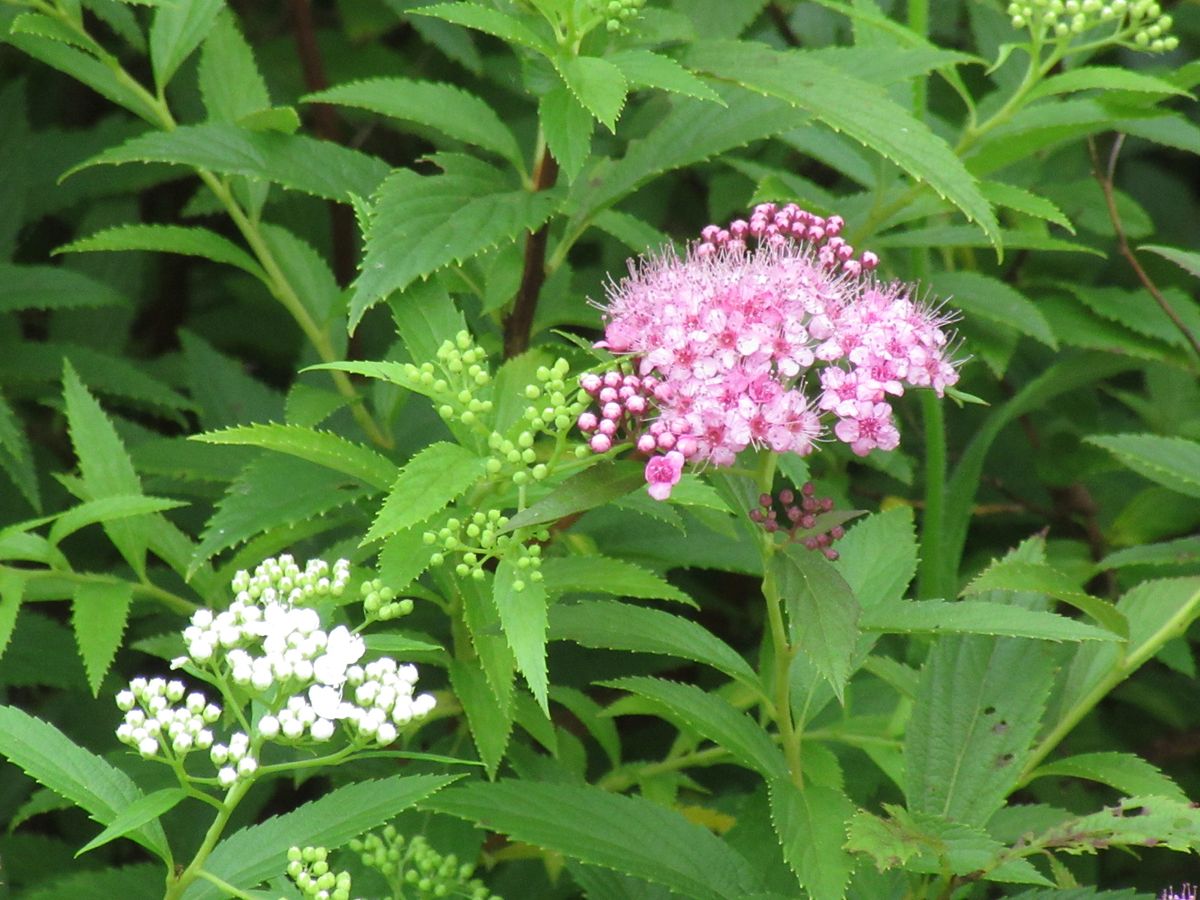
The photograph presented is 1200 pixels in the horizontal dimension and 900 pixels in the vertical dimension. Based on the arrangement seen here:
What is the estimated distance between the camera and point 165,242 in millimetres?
2002

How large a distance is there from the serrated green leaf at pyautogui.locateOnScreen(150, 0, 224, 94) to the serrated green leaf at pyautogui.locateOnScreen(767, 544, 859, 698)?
3.88 ft

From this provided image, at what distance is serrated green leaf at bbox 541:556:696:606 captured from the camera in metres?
1.62

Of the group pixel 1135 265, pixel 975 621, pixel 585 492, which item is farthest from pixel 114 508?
pixel 1135 265

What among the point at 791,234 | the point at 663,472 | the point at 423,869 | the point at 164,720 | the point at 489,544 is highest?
the point at 791,234

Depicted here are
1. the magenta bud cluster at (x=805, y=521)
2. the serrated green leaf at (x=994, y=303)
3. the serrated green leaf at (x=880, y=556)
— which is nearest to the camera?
the magenta bud cluster at (x=805, y=521)

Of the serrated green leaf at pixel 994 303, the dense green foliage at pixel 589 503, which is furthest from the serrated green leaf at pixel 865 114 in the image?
the serrated green leaf at pixel 994 303

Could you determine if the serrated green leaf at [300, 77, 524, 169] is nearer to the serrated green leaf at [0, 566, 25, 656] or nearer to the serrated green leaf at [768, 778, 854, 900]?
the serrated green leaf at [0, 566, 25, 656]

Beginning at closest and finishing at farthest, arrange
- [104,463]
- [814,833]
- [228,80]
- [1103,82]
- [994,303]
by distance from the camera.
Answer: [814,833]
[104,463]
[1103,82]
[228,80]
[994,303]

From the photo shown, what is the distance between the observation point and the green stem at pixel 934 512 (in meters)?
2.18

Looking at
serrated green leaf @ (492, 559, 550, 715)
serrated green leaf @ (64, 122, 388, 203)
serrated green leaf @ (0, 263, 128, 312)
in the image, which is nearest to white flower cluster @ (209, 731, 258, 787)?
serrated green leaf @ (492, 559, 550, 715)

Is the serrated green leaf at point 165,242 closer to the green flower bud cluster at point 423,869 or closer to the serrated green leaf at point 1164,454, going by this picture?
the green flower bud cluster at point 423,869

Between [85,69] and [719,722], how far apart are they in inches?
50.2

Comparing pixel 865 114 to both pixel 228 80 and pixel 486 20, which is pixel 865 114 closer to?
pixel 486 20

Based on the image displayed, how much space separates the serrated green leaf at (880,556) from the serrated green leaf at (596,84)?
62 cm
